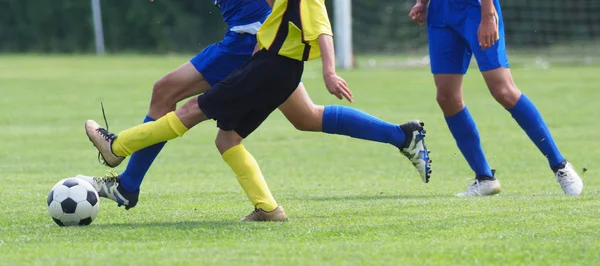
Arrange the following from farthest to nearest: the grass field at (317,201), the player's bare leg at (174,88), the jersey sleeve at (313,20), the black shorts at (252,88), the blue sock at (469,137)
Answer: the blue sock at (469,137), the player's bare leg at (174,88), the black shorts at (252,88), the jersey sleeve at (313,20), the grass field at (317,201)

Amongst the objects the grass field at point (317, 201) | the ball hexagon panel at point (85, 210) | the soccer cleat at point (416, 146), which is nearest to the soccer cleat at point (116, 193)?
the grass field at point (317, 201)

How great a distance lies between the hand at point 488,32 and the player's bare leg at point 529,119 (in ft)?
0.72

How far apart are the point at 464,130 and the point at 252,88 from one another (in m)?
2.21

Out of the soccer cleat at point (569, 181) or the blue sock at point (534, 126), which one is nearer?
the soccer cleat at point (569, 181)

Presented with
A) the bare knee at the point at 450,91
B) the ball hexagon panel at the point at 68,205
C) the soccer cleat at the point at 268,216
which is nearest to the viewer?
the ball hexagon panel at the point at 68,205

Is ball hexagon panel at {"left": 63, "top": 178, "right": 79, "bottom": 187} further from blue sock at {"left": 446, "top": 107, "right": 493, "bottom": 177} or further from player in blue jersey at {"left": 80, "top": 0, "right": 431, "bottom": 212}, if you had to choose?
blue sock at {"left": 446, "top": 107, "right": 493, "bottom": 177}

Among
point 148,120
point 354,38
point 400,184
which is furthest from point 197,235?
point 354,38

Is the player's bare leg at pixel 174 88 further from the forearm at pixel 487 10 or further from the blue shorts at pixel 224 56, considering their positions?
the forearm at pixel 487 10

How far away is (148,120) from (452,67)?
208 cm

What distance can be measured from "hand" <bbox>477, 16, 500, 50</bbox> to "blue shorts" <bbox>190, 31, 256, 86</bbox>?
1.45 metres

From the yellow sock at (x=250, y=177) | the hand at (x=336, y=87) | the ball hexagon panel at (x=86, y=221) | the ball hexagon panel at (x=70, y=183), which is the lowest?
the ball hexagon panel at (x=86, y=221)

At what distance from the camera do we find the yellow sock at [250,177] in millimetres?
6102

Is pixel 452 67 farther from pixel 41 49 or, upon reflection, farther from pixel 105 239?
pixel 41 49

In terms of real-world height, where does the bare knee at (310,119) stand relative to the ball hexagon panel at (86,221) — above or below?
above
